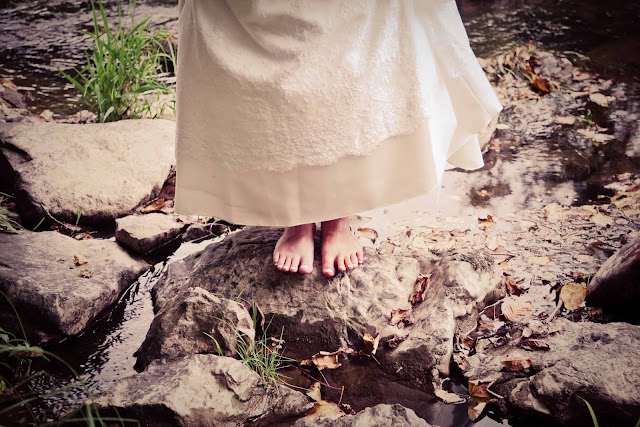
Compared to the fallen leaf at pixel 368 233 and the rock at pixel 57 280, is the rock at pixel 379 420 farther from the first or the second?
the fallen leaf at pixel 368 233

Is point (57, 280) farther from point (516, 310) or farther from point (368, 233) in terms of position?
point (516, 310)

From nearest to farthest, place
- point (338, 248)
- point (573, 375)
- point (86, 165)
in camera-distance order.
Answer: point (573, 375), point (338, 248), point (86, 165)

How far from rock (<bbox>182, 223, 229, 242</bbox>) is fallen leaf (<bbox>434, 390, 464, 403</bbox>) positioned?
1.72 m

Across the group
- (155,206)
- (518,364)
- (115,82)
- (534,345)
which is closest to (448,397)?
(518,364)

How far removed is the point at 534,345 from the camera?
7.22 feet

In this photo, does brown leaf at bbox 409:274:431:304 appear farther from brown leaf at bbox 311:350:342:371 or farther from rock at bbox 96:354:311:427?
rock at bbox 96:354:311:427

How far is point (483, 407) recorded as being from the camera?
2.06m

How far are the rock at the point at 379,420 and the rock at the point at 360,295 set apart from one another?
37 centimetres

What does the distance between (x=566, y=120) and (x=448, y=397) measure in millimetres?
3217

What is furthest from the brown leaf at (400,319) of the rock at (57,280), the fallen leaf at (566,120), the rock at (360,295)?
the fallen leaf at (566,120)

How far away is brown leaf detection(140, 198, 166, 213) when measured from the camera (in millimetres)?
3551

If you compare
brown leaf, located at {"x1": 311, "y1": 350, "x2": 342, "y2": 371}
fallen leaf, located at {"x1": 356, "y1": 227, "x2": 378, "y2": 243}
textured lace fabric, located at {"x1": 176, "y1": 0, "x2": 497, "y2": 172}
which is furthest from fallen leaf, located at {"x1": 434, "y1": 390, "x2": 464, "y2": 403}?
fallen leaf, located at {"x1": 356, "y1": 227, "x2": 378, "y2": 243}

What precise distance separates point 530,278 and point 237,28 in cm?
182

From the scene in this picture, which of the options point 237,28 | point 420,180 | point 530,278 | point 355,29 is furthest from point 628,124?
point 237,28
